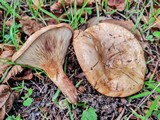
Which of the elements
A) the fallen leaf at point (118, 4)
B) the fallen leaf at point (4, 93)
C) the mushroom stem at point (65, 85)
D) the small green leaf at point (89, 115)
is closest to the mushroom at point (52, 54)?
the mushroom stem at point (65, 85)

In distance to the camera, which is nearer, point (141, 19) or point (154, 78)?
point (154, 78)

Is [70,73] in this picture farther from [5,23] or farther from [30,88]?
[5,23]

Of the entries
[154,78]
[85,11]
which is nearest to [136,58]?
[154,78]

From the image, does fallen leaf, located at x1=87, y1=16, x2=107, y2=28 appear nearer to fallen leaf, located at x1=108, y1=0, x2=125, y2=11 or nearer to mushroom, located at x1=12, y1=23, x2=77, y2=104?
fallen leaf, located at x1=108, y1=0, x2=125, y2=11

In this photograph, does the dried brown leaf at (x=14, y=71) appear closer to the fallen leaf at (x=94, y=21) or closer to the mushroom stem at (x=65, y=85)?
the mushroom stem at (x=65, y=85)

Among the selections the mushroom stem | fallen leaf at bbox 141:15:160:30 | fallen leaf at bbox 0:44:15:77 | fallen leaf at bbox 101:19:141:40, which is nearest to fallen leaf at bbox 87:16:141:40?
fallen leaf at bbox 101:19:141:40

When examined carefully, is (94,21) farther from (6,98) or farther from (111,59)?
(6,98)
